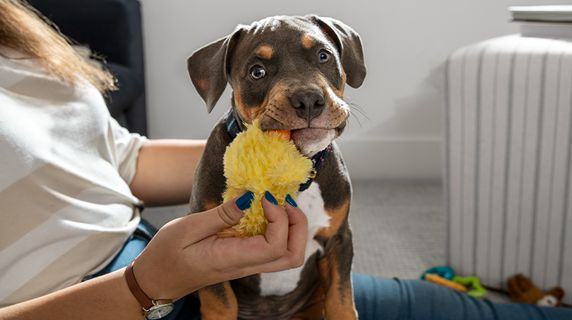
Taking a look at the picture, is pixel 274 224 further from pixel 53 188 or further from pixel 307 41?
pixel 53 188

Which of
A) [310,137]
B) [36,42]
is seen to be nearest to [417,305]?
[310,137]

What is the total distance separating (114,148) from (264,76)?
1.47 ft

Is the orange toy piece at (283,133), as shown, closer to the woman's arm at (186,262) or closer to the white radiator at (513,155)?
the woman's arm at (186,262)

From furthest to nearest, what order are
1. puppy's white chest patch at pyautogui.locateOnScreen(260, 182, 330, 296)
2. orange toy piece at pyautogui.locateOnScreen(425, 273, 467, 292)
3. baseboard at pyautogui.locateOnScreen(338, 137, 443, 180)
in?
1. baseboard at pyautogui.locateOnScreen(338, 137, 443, 180)
2. orange toy piece at pyautogui.locateOnScreen(425, 273, 467, 292)
3. puppy's white chest patch at pyautogui.locateOnScreen(260, 182, 330, 296)

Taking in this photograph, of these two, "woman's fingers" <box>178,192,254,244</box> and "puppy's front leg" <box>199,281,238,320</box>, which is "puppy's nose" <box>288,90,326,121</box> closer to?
"woman's fingers" <box>178,192,254,244</box>

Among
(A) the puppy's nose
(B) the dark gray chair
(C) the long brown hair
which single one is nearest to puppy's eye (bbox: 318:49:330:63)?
(A) the puppy's nose

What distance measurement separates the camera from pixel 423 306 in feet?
3.90

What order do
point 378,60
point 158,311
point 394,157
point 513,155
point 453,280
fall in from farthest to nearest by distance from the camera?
point 394,157, point 378,60, point 453,280, point 513,155, point 158,311

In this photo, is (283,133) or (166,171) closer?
(283,133)

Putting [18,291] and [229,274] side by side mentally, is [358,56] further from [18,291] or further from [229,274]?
[18,291]

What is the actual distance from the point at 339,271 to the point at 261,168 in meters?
0.33

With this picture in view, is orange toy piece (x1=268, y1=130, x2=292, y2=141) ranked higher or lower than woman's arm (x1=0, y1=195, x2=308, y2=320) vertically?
higher

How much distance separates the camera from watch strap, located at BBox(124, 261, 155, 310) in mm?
881

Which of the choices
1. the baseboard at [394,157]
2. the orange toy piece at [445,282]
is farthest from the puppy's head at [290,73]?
the baseboard at [394,157]
